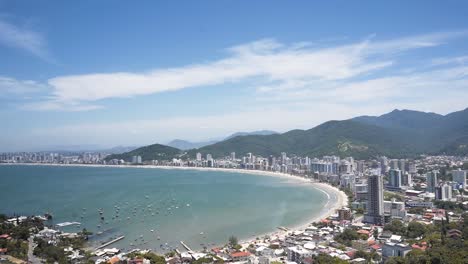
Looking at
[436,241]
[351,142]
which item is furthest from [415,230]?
[351,142]

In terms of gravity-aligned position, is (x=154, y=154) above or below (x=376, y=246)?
above

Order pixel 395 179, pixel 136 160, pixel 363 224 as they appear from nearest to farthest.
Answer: pixel 363 224 → pixel 395 179 → pixel 136 160

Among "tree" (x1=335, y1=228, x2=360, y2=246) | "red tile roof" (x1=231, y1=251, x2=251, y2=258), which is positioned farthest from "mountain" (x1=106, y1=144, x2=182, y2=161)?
"red tile roof" (x1=231, y1=251, x2=251, y2=258)

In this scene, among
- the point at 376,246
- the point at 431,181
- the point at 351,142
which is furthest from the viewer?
Answer: the point at 351,142

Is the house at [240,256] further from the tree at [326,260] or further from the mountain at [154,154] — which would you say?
the mountain at [154,154]

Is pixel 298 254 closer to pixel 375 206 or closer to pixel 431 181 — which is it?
pixel 375 206

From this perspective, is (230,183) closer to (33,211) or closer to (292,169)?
(292,169)
